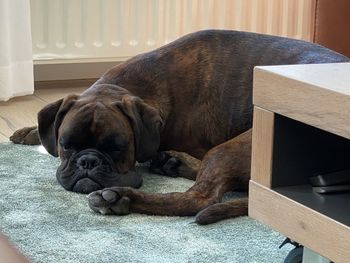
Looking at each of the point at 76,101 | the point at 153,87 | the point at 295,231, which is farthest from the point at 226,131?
the point at 295,231

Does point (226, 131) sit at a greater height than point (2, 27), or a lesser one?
lesser

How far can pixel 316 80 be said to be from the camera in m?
1.11

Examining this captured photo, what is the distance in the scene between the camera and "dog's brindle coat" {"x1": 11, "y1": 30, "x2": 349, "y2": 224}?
5.94 feet

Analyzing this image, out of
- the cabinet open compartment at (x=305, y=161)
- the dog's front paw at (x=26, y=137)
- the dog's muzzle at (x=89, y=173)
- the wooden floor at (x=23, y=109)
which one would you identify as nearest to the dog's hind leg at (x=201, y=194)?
the dog's muzzle at (x=89, y=173)

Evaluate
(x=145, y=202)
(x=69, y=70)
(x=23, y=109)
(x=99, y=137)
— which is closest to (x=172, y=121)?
(x=99, y=137)

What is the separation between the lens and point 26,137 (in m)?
2.40

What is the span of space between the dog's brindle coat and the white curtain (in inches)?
30.0

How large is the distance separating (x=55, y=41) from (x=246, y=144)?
140 centimetres

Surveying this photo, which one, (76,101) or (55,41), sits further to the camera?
(55,41)

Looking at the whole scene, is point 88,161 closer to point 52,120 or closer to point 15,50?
point 52,120

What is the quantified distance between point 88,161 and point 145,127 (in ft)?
0.66

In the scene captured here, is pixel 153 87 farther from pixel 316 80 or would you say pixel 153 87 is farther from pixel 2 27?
pixel 316 80

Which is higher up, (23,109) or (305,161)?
(305,161)

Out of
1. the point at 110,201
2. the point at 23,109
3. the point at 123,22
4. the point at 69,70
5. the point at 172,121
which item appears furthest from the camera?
the point at 69,70
